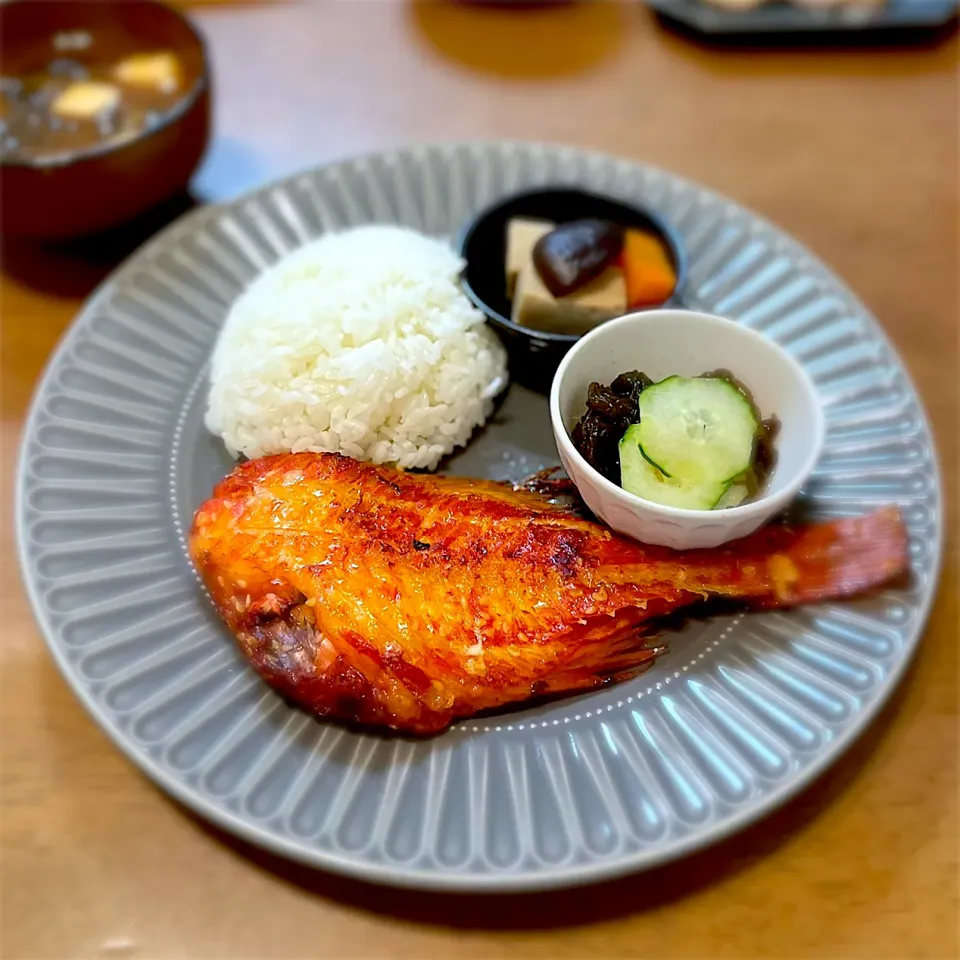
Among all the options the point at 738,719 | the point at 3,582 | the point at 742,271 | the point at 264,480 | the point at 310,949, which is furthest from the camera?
the point at 742,271

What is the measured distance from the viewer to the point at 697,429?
63.7 inches

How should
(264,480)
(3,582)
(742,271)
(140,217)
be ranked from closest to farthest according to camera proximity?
1. (264,480)
2. (3,582)
3. (742,271)
4. (140,217)

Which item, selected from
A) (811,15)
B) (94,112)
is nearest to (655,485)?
(94,112)

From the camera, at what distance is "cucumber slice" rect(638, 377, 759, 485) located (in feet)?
5.23

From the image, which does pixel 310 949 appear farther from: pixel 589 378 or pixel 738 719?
pixel 589 378

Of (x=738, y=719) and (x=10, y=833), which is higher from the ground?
(x=738, y=719)

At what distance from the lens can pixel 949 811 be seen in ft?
5.28

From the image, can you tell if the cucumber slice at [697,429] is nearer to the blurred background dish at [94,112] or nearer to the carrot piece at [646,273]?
the carrot piece at [646,273]

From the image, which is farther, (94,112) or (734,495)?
(94,112)

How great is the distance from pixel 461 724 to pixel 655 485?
1.86 feet

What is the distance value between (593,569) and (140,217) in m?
1.77

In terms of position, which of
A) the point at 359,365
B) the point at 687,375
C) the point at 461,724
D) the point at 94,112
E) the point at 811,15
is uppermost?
the point at 811,15

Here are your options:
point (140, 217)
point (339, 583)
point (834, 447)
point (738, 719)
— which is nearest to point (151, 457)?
point (339, 583)

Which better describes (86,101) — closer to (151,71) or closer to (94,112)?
(94,112)
